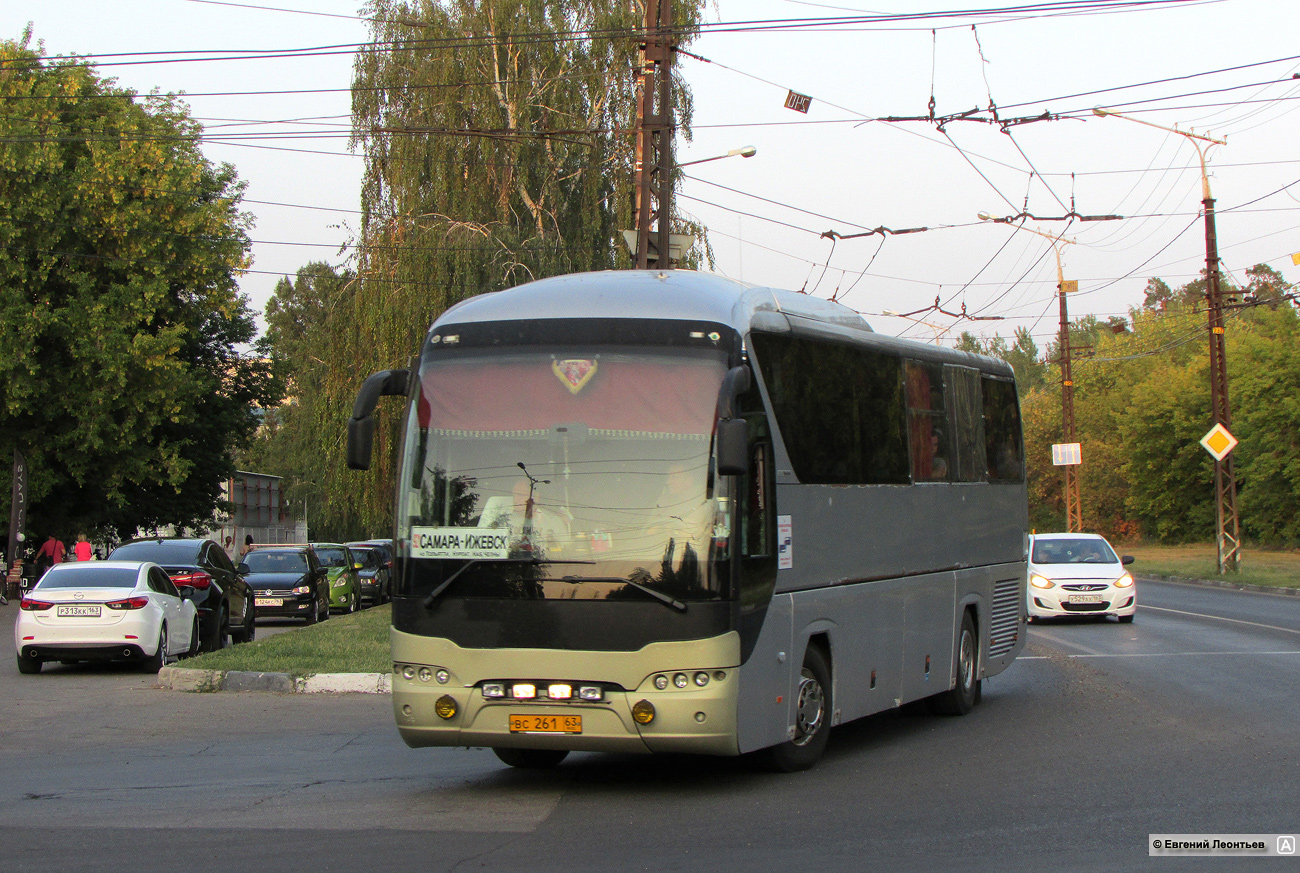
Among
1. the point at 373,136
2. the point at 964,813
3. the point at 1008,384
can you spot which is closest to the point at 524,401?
the point at 964,813

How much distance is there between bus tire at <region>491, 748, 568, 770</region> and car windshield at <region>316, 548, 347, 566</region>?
26710 mm

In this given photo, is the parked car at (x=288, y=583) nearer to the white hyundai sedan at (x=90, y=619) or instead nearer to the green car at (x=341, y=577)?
the green car at (x=341, y=577)

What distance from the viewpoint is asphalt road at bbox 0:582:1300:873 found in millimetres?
7121

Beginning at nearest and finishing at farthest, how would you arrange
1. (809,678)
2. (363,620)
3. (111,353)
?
(809,678) → (363,620) → (111,353)

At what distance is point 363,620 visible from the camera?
90.1 ft

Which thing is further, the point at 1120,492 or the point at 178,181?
the point at 1120,492

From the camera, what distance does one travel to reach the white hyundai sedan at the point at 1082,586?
2419 cm

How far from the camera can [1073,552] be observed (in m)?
25.7

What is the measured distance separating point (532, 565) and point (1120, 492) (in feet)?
253

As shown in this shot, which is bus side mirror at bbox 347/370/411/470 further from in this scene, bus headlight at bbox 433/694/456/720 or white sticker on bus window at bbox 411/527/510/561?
bus headlight at bbox 433/694/456/720

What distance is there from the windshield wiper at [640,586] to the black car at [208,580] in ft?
43.8

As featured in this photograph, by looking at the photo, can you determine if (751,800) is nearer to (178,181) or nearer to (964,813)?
(964,813)

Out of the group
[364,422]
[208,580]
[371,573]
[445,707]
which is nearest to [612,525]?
[445,707]

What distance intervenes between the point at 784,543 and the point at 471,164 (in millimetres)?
25836
